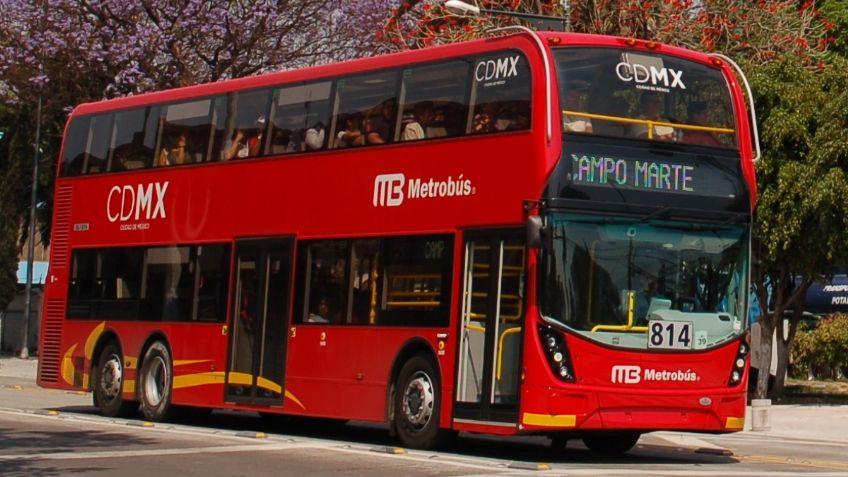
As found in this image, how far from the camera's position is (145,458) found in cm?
1563

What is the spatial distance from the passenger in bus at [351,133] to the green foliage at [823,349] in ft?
70.5

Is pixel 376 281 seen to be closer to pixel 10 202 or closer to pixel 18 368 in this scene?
pixel 18 368

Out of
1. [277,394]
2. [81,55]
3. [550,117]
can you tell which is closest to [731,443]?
[277,394]

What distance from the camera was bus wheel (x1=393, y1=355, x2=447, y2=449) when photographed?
17438 millimetres

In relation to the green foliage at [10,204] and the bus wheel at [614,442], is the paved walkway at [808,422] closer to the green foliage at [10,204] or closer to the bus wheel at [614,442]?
the bus wheel at [614,442]

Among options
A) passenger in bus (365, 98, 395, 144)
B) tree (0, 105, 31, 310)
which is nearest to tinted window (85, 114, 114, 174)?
passenger in bus (365, 98, 395, 144)

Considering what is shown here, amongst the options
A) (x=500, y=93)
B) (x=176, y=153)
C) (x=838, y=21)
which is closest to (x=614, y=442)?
(x=500, y=93)

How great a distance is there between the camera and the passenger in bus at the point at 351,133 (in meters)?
19.3

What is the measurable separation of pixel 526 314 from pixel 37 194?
34054 millimetres

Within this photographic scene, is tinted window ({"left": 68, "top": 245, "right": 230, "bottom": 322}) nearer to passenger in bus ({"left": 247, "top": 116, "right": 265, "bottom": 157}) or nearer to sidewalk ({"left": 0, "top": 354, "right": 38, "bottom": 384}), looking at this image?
passenger in bus ({"left": 247, "top": 116, "right": 265, "bottom": 157})

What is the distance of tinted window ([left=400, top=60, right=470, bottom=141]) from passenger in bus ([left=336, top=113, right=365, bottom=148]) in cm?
88

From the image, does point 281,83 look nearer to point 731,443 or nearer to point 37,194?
point 731,443

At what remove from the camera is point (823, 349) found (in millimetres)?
39156

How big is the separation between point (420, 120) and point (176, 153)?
563cm
